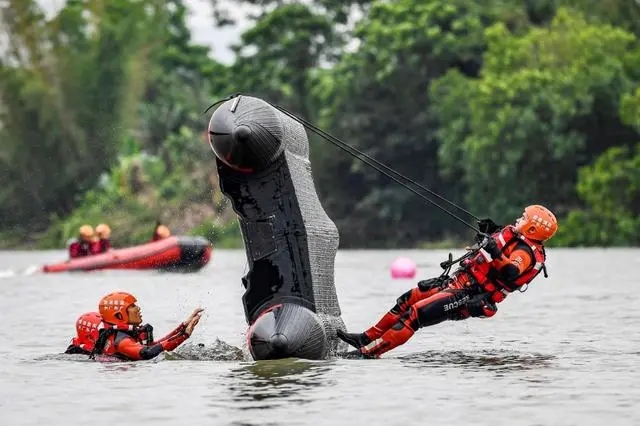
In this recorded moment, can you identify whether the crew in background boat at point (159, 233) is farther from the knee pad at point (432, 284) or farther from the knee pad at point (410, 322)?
the knee pad at point (410, 322)

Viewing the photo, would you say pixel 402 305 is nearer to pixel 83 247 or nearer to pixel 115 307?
pixel 115 307

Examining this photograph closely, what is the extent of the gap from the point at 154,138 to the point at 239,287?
61626mm

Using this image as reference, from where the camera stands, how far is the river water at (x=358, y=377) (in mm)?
14914

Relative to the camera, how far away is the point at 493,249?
62.9 feet

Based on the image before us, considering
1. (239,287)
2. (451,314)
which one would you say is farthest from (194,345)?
(239,287)

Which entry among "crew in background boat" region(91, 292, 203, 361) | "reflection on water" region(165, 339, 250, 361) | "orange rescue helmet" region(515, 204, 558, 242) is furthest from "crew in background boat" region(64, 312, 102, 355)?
"orange rescue helmet" region(515, 204, 558, 242)

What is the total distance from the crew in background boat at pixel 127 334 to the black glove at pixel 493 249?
10.4 feet

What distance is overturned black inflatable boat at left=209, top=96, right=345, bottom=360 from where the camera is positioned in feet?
60.8

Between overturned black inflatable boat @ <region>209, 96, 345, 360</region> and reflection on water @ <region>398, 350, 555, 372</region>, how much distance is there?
1126 millimetres

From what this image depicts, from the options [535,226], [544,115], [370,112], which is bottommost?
[535,226]

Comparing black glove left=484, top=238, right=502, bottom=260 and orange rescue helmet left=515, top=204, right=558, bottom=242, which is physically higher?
orange rescue helmet left=515, top=204, right=558, bottom=242

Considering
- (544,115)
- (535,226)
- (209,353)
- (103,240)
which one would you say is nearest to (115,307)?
(209,353)

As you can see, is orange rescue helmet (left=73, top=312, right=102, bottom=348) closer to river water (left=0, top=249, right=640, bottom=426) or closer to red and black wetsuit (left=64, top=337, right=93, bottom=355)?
red and black wetsuit (left=64, top=337, right=93, bottom=355)

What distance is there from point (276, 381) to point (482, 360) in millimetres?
3322
